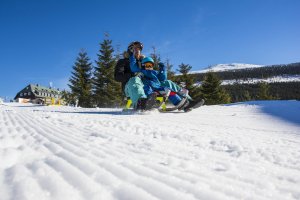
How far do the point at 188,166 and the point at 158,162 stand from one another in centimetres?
21

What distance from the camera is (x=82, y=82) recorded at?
94.8 ft

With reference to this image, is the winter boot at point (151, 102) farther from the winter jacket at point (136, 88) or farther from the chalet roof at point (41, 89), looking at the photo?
the chalet roof at point (41, 89)

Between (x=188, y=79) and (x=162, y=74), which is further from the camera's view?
(x=188, y=79)

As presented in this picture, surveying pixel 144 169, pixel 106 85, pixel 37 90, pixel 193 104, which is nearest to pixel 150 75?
pixel 193 104

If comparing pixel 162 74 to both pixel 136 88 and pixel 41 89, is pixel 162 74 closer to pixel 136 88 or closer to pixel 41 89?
pixel 136 88

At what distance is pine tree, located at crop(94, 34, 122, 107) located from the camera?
87.4 ft

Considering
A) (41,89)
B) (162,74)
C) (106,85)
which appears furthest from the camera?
(41,89)

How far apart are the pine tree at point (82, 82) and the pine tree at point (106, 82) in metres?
1.03

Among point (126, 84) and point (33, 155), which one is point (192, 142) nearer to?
point (33, 155)

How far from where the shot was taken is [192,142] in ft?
8.77

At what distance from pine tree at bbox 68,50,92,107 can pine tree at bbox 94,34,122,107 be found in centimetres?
103

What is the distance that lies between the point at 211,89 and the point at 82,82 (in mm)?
14245

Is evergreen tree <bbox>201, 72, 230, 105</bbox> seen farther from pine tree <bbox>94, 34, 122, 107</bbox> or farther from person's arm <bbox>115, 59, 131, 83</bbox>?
person's arm <bbox>115, 59, 131, 83</bbox>

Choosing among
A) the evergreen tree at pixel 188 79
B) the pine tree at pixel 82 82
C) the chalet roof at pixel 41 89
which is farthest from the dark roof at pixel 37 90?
the evergreen tree at pixel 188 79
